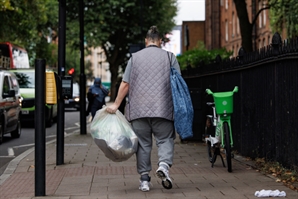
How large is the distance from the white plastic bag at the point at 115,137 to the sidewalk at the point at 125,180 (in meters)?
0.46

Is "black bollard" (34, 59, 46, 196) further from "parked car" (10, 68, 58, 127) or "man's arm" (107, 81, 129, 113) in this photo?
"parked car" (10, 68, 58, 127)

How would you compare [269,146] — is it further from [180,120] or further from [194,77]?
[194,77]

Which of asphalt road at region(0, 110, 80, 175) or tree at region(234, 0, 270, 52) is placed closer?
asphalt road at region(0, 110, 80, 175)

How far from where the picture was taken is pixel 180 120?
8250mm

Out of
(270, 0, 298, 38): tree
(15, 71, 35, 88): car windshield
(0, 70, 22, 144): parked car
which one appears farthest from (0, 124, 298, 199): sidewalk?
(15, 71, 35, 88): car windshield

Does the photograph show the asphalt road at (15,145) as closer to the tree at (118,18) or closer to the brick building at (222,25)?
the tree at (118,18)

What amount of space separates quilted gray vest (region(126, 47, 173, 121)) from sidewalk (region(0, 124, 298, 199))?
90cm

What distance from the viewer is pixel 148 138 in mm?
8523

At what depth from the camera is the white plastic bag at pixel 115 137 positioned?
27.1 ft

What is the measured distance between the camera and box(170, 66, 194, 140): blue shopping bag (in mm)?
8211

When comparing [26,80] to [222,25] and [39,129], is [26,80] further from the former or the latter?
[222,25]

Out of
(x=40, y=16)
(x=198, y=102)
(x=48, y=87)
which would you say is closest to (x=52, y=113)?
(x=40, y=16)

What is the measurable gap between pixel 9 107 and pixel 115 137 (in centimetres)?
1137

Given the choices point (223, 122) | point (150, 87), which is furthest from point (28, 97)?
point (150, 87)
